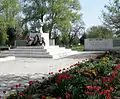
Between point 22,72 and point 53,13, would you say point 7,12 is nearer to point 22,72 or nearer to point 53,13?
point 53,13

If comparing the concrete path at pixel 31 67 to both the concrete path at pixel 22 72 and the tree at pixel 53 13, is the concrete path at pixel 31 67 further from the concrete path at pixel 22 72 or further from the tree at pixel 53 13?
the tree at pixel 53 13

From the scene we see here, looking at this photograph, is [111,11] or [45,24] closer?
[111,11]

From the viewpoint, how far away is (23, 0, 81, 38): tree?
138ft

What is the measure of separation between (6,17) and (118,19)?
21214mm

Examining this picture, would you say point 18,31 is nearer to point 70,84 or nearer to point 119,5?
point 119,5

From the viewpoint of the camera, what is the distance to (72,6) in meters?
45.2

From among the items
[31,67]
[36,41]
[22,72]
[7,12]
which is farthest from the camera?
[7,12]

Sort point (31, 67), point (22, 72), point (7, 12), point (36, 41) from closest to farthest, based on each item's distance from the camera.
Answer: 1. point (22, 72)
2. point (31, 67)
3. point (36, 41)
4. point (7, 12)

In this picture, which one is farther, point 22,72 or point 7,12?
point 7,12

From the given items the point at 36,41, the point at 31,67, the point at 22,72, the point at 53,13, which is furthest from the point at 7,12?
the point at 22,72

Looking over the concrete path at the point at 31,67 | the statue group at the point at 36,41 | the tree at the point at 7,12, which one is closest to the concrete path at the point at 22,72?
the concrete path at the point at 31,67

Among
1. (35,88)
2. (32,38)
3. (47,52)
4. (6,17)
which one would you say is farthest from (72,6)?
(35,88)

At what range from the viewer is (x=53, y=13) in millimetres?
42750

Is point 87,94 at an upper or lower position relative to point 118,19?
lower
